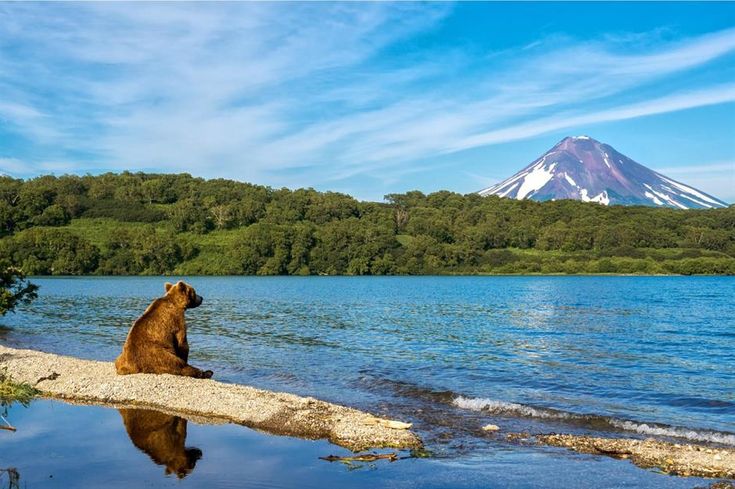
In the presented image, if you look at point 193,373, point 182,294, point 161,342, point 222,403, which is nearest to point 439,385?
point 193,373

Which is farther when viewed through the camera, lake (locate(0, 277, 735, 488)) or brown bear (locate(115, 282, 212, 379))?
brown bear (locate(115, 282, 212, 379))

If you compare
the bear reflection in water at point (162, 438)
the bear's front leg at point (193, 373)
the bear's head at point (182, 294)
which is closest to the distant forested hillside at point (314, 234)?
the bear's head at point (182, 294)

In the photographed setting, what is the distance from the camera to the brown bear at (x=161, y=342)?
52.4 ft

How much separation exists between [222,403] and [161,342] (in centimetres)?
403

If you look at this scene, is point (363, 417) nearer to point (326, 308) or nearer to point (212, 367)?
point (212, 367)

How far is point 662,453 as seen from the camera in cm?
1048

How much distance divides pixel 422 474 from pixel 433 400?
7.22 meters

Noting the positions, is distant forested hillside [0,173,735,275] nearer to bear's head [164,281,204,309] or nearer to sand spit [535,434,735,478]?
bear's head [164,281,204,309]

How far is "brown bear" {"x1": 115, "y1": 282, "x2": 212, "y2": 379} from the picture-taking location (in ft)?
52.4

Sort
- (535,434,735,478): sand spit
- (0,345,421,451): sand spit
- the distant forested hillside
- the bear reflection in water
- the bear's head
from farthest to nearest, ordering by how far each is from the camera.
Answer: the distant forested hillside < the bear's head < (0,345,421,451): sand spit < (535,434,735,478): sand spit < the bear reflection in water

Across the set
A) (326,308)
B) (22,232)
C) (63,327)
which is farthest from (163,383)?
(22,232)

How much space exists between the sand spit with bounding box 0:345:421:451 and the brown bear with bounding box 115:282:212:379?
0.57 m

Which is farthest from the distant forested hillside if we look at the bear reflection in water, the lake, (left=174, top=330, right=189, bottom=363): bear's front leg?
the bear reflection in water

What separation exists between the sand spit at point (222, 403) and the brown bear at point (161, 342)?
22.4 inches
